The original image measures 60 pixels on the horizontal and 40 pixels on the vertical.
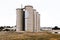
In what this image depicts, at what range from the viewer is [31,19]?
67625mm

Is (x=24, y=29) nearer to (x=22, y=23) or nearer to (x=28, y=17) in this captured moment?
(x=22, y=23)

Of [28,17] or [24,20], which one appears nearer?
[28,17]

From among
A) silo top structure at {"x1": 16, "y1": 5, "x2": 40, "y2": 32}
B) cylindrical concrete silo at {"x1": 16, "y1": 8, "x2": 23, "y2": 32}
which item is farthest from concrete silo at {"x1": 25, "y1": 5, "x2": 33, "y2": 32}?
cylindrical concrete silo at {"x1": 16, "y1": 8, "x2": 23, "y2": 32}

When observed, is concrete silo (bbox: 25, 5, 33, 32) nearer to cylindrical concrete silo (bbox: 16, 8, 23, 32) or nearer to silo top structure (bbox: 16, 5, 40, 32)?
silo top structure (bbox: 16, 5, 40, 32)

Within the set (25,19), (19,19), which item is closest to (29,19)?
(25,19)

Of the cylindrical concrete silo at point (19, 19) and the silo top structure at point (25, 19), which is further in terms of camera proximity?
the cylindrical concrete silo at point (19, 19)

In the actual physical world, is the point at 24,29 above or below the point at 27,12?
below

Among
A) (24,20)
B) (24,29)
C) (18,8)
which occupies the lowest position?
(24,29)

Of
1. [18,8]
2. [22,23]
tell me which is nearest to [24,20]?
[22,23]

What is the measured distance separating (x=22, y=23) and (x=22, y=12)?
5.82 m

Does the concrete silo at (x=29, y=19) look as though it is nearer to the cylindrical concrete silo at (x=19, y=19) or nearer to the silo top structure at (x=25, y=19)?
the silo top structure at (x=25, y=19)

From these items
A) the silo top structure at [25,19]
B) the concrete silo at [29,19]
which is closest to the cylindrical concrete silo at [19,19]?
the silo top structure at [25,19]

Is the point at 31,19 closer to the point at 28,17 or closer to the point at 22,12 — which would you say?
the point at 28,17

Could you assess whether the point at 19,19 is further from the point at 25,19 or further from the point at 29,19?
the point at 29,19
